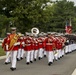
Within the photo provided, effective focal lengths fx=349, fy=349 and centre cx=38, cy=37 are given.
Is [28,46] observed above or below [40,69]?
above

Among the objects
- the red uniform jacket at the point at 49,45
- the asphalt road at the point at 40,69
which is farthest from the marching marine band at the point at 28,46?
the asphalt road at the point at 40,69

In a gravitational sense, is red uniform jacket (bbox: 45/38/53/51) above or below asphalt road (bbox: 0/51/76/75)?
above

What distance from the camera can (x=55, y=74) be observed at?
1360cm

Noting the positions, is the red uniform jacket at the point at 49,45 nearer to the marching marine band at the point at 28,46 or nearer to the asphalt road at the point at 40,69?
the marching marine band at the point at 28,46

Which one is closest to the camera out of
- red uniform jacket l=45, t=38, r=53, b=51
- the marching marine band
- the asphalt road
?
the asphalt road

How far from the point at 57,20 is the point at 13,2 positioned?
51.1 m

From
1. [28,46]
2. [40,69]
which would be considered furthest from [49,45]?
[40,69]

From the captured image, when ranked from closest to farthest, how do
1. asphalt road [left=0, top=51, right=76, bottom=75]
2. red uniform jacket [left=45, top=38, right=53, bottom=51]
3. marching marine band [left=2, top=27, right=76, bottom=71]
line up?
asphalt road [left=0, top=51, right=76, bottom=75]
marching marine band [left=2, top=27, right=76, bottom=71]
red uniform jacket [left=45, top=38, right=53, bottom=51]

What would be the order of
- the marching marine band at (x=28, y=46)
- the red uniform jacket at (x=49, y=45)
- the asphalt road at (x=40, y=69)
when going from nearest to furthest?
the asphalt road at (x=40, y=69), the marching marine band at (x=28, y=46), the red uniform jacket at (x=49, y=45)

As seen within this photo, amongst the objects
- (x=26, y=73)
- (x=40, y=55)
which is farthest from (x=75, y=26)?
(x=26, y=73)

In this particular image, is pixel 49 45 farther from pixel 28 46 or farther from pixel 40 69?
pixel 40 69

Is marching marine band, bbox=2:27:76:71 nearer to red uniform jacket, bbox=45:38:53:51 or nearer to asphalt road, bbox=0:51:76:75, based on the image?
red uniform jacket, bbox=45:38:53:51

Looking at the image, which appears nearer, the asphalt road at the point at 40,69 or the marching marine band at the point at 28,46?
the asphalt road at the point at 40,69

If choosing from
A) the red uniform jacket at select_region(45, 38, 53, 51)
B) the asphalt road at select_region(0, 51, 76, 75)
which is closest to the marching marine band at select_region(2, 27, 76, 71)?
the red uniform jacket at select_region(45, 38, 53, 51)
